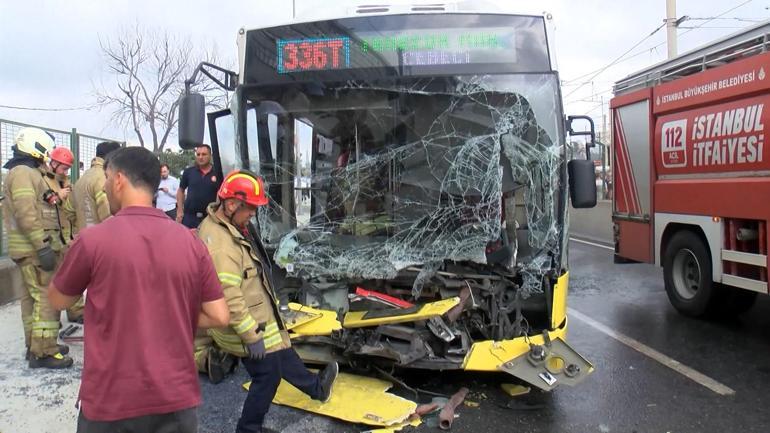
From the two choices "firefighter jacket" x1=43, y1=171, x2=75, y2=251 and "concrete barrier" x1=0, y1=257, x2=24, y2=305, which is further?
"concrete barrier" x1=0, y1=257, x2=24, y2=305

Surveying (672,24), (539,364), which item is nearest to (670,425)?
(539,364)

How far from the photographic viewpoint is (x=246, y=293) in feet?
10.4

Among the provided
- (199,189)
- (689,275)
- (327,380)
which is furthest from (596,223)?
(327,380)

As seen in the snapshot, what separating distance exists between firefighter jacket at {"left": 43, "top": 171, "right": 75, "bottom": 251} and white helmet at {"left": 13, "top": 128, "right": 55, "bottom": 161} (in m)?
0.19

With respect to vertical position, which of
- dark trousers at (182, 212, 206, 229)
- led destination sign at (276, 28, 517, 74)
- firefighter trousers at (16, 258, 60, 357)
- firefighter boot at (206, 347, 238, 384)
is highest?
led destination sign at (276, 28, 517, 74)

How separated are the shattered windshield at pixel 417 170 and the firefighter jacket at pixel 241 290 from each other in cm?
110

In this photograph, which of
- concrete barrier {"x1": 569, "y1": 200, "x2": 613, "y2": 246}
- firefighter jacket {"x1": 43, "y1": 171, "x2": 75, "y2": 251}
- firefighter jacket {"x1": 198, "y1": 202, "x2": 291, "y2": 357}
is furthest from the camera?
concrete barrier {"x1": 569, "y1": 200, "x2": 613, "y2": 246}

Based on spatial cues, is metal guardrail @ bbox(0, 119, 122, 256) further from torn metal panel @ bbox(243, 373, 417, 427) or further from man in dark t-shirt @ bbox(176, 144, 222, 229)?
torn metal panel @ bbox(243, 373, 417, 427)

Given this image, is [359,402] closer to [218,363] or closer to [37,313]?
[218,363]

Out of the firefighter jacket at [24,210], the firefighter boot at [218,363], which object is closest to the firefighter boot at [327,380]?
the firefighter boot at [218,363]

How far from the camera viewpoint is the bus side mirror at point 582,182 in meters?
4.37

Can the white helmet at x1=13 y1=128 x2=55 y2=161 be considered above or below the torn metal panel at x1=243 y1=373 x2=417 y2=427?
above

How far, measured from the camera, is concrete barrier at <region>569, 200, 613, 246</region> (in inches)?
575

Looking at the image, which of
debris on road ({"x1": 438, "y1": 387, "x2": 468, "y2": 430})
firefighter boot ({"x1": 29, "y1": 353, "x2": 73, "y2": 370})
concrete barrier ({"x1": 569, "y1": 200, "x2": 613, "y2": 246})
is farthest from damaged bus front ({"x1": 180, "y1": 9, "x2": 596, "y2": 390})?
concrete barrier ({"x1": 569, "y1": 200, "x2": 613, "y2": 246})
